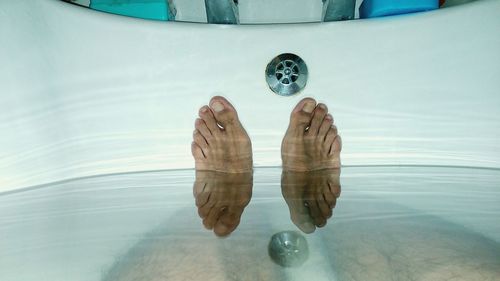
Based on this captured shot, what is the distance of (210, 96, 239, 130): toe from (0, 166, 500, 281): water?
0.48 ft

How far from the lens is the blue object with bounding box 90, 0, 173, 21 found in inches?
39.9

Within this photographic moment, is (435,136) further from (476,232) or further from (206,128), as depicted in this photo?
(206,128)

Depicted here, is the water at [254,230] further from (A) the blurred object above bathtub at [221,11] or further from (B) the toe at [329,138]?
(A) the blurred object above bathtub at [221,11]

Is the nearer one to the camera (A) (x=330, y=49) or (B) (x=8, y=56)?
(B) (x=8, y=56)

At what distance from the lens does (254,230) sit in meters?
0.78

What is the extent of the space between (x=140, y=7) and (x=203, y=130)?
11.6 inches

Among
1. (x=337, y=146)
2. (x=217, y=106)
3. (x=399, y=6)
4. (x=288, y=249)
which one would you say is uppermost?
(x=399, y=6)

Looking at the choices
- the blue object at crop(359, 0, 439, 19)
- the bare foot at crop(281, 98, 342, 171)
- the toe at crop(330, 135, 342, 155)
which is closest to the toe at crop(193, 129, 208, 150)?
the bare foot at crop(281, 98, 342, 171)

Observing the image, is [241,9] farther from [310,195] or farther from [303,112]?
[310,195]

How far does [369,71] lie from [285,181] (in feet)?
0.92

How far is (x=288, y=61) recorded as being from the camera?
0.96 m

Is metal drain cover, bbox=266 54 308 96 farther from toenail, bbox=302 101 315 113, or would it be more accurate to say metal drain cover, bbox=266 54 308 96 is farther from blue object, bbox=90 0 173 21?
blue object, bbox=90 0 173 21

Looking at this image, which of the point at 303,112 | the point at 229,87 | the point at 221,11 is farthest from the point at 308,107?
the point at 221,11

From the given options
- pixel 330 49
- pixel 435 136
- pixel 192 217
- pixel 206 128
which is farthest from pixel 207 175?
pixel 435 136
